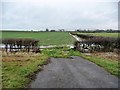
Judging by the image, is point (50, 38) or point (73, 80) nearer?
point (73, 80)

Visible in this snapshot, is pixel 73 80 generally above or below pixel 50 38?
below

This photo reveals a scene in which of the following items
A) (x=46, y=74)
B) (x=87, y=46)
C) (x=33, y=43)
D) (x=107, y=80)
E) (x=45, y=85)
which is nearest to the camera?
(x=45, y=85)

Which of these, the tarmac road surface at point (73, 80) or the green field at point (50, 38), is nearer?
the tarmac road surface at point (73, 80)

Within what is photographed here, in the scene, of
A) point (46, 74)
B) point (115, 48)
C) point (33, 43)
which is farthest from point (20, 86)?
point (115, 48)

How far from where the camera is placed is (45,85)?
1290 centimetres

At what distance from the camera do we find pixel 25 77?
1511 centimetres

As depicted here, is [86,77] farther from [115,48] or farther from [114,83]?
[115,48]

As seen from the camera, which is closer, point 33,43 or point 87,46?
point 33,43

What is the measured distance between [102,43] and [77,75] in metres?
24.0

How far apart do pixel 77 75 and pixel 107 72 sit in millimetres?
2284

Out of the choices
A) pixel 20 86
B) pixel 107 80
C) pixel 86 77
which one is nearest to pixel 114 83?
pixel 107 80

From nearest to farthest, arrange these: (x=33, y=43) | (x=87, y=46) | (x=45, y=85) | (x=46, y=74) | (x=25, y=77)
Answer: (x=45, y=85) < (x=25, y=77) < (x=46, y=74) < (x=33, y=43) < (x=87, y=46)

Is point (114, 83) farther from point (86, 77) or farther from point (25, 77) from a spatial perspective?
point (25, 77)

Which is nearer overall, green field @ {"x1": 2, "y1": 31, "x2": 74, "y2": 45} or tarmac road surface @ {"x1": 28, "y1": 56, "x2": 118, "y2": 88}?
tarmac road surface @ {"x1": 28, "y1": 56, "x2": 118, "y2": 88}
